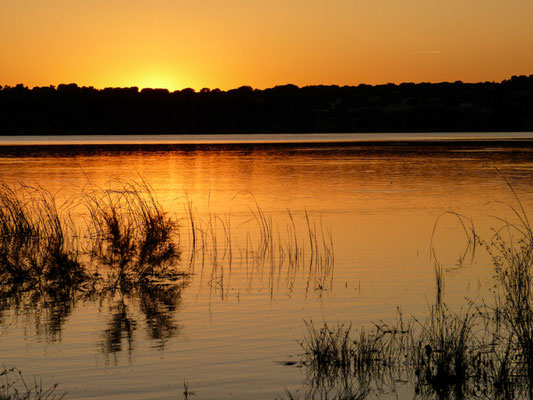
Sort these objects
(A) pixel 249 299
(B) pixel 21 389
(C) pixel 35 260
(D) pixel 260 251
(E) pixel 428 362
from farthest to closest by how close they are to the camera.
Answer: (D) pixel 260 251 → (C) pixel 35 260 → (A) pixel 249 299 → (E) pixel 428 362 → (B) pixel 21 389

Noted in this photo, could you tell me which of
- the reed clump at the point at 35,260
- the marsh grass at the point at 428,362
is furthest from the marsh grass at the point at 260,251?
the marsh grass at the point at 428,362

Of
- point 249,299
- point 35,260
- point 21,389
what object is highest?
point 35,260

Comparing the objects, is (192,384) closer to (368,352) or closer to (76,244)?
(368,352)

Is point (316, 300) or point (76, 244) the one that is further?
point (76, 244)

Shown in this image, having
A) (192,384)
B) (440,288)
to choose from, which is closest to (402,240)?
(440,288)

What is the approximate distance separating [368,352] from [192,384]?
278 cm

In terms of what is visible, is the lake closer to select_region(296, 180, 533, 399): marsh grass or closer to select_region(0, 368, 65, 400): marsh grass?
select_region(0, 368, 65, 400): marsh grass

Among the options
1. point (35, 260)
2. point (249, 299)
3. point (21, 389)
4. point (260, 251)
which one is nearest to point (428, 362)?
point (21, 389)

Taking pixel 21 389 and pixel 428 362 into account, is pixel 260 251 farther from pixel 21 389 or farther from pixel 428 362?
pixel 21 389

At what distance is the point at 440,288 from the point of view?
17.6 meters

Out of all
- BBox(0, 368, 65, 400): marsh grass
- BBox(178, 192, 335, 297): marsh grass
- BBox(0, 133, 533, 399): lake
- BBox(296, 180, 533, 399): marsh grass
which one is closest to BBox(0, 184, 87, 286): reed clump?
BBox(0, 133, 533, 399): lake

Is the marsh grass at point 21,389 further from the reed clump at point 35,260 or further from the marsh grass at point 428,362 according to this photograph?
the reed clump at point 35,260

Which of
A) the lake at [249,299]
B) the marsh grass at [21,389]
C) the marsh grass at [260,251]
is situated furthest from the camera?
the marsh grass at [260,251]

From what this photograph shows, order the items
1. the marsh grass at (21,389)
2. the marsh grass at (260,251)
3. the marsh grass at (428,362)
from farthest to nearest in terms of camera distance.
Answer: the marsh grass at (260,251) → the marsh grass at (428,362) → the marsh grass at (21,389)
